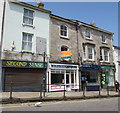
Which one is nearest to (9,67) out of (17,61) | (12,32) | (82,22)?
(17,61)

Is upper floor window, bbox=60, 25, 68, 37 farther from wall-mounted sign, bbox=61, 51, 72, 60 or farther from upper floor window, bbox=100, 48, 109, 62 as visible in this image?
upper floor window, bbox=100, 48, 109, 62

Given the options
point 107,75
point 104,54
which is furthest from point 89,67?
point 104,54

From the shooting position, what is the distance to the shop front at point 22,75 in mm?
13625

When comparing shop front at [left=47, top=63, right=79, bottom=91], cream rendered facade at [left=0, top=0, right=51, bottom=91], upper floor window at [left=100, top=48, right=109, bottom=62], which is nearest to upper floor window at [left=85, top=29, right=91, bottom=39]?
upper floor window at [left=100, top=48, right=109, bottom=62]

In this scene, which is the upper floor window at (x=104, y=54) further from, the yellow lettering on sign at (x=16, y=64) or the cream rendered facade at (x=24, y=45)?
the yellow lettering on sign at (x=16, y=64)

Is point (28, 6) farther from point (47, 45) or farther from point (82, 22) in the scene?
point (82, 22)

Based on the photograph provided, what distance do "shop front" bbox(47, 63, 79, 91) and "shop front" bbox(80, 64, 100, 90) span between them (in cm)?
106

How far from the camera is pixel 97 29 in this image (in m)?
21.5

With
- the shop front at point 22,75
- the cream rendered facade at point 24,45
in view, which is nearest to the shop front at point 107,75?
the cream rendered facade at point 24,45

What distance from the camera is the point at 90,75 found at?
19.7 metres

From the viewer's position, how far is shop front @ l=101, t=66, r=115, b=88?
20.7m

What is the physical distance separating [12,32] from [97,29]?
12.1m

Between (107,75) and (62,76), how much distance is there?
7.78 metres

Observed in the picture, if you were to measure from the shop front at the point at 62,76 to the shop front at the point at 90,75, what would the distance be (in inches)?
41.7
